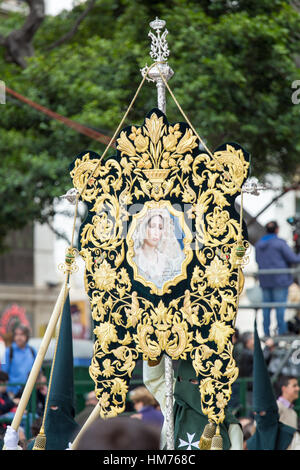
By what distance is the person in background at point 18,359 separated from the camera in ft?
32.8

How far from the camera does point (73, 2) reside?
1443cm

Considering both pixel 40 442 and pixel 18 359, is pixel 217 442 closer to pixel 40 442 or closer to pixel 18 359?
pixel 40 442

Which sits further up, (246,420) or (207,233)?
(207,233)

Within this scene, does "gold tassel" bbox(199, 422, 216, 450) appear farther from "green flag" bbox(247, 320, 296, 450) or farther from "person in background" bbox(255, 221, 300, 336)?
"person in background" bbox(255, 221, 300, 336)

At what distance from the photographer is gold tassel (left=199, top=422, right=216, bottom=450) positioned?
5.75m

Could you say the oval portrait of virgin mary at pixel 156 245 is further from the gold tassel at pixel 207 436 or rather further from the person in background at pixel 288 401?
the person in background at pixel 288 401

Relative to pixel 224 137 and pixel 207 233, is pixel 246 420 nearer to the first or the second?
pixel 207 233

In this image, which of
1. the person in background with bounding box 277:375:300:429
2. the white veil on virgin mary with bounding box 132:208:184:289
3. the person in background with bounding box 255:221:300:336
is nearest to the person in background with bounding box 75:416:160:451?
the white veil on virgin mary with bounding box 132:208:184:289

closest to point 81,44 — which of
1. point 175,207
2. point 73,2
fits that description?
point 73,2

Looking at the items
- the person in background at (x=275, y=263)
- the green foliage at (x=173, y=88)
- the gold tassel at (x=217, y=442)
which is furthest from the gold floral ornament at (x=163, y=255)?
the person in background at (x=275, y=263)

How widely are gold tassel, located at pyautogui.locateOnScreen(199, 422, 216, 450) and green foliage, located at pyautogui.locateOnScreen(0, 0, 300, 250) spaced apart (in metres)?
5.92

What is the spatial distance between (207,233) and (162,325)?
67 centimetres

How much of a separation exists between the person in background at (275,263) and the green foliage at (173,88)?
1.32 metres
